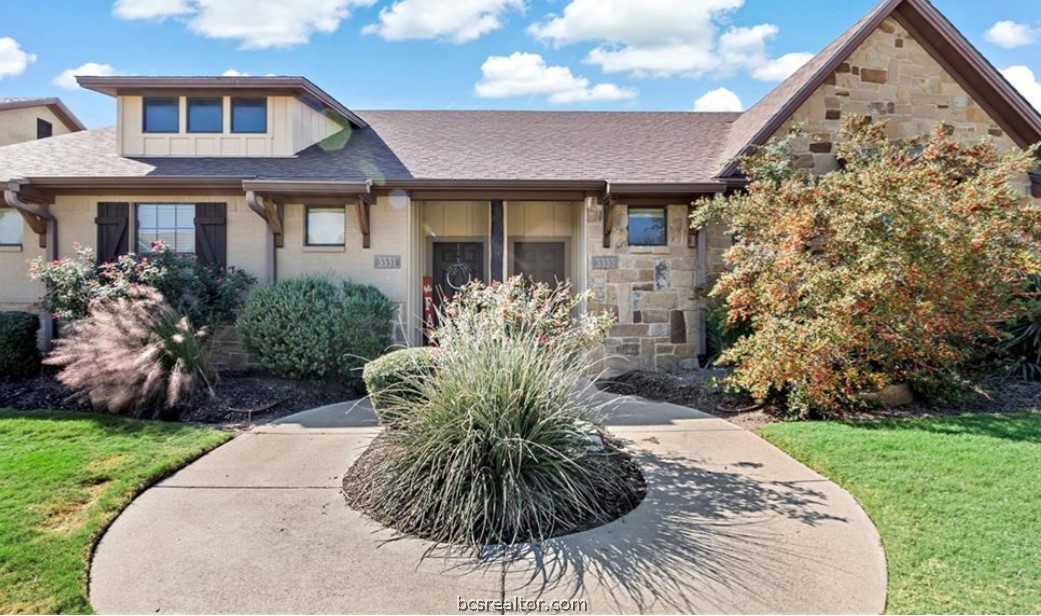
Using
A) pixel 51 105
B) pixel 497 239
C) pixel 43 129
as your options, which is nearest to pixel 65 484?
pixel 497 239

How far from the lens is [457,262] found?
1094 centimetres

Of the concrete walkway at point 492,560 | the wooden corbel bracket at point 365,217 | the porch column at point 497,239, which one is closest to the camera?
the concrete walkway at point 492,560

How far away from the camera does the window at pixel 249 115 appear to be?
9.44 m

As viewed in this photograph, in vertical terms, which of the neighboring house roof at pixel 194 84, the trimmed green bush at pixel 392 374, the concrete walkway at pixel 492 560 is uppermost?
the neighboring house roof at pixel 194 84

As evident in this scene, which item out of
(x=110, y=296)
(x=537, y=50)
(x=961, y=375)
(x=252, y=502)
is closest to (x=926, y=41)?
(x=961, y=375)

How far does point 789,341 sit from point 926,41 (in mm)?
6856

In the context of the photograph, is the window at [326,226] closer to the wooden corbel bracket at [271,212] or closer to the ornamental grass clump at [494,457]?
the wooden corbel bracket at [271,212]

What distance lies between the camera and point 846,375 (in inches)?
217

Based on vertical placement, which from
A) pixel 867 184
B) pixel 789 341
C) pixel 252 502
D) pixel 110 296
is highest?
pixel 867 184

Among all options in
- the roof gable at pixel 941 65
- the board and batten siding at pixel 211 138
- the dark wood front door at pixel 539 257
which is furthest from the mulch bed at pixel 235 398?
the roof gable at pixel 941 65

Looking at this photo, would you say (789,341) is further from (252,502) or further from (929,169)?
(252,502)

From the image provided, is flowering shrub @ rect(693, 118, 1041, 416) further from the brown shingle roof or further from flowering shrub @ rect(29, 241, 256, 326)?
flowering shrub @ rect(29, 241, 256, 326)

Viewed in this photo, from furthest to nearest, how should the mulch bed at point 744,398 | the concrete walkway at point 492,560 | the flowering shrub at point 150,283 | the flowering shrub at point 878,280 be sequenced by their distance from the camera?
the flowering shrub at point 150,283
the mulch bed at point 744,398
the flowering shrub at point 878,280
the concrete walkway at point 492,560

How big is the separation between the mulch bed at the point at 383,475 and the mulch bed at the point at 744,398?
6.82 feet
